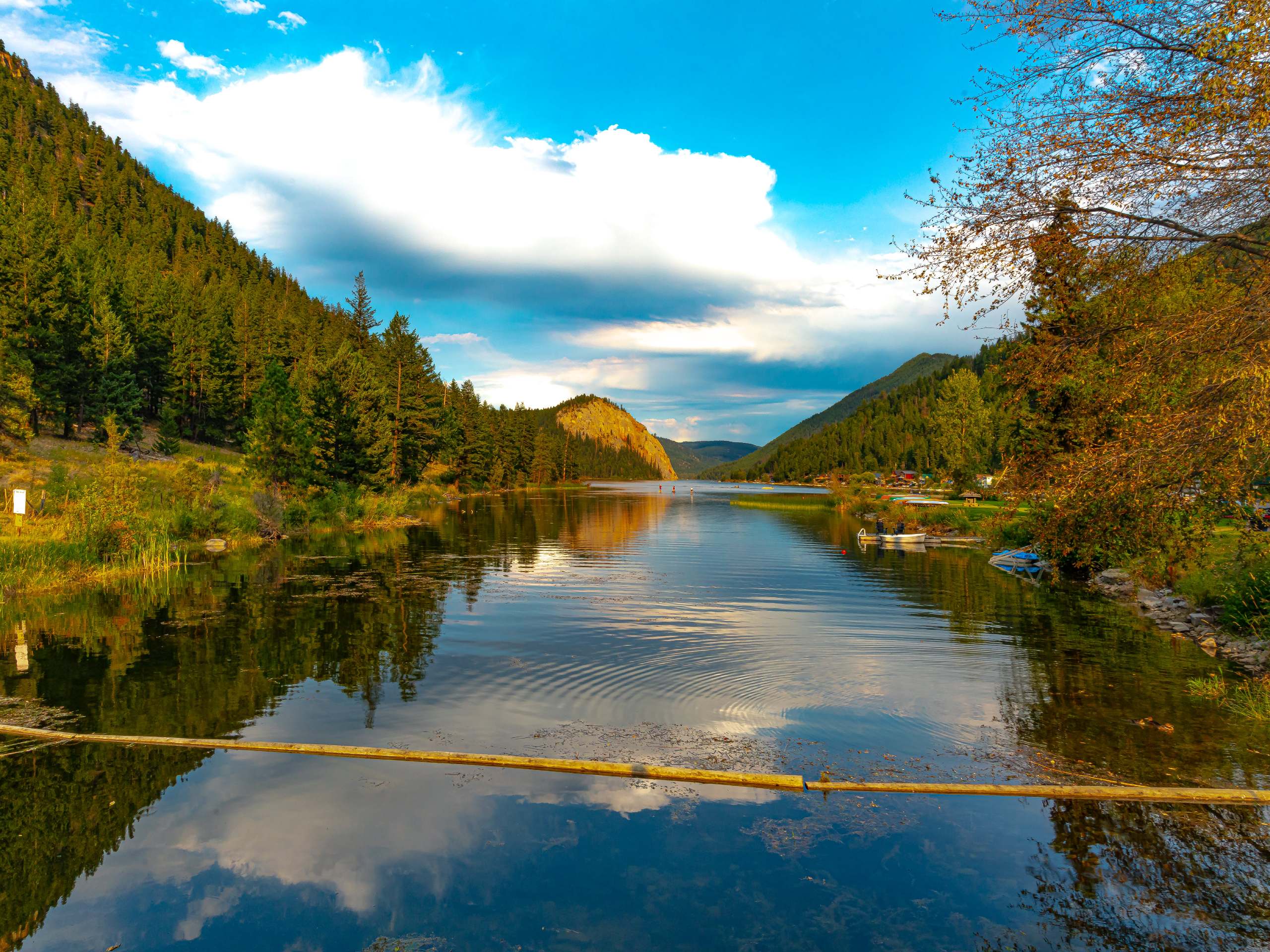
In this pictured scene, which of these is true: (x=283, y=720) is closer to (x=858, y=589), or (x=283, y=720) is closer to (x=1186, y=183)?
(x=1186, y=183)

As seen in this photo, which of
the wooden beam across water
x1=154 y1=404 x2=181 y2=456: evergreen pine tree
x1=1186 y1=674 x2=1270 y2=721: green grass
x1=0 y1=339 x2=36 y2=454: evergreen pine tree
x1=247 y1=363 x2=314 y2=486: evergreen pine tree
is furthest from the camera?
x1=154 y1=404 x2=181 y2=456: evergreen pine tree

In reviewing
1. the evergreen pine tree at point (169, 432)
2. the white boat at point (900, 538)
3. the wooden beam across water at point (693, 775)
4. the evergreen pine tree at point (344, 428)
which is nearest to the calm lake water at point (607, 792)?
the wooden beam across water at point (693, 775)

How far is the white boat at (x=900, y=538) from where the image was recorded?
49.4 m

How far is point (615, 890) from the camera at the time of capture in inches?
276

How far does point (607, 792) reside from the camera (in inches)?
368

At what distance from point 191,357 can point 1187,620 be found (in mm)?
93455

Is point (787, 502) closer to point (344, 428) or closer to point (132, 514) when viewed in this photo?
point (344, 428)

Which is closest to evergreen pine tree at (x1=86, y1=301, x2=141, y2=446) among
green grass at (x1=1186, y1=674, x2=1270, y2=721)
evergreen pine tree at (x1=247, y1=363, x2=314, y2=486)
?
evergreen pine tree at (x1=247, y1=363, x2=314, y2=486)

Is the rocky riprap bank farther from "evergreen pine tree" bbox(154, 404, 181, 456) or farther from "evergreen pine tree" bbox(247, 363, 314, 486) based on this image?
"evergreen pine tree" bbox(154, 404, 181, 456)

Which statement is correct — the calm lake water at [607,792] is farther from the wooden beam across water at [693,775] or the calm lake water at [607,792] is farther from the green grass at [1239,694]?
the green grass at [1239,694]

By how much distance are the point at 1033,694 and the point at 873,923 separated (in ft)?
32.4

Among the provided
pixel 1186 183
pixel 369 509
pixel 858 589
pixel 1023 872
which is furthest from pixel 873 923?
pixel 369 509

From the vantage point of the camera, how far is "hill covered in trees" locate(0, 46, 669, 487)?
52344mm

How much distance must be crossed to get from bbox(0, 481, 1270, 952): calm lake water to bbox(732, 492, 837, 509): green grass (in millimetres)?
78957
